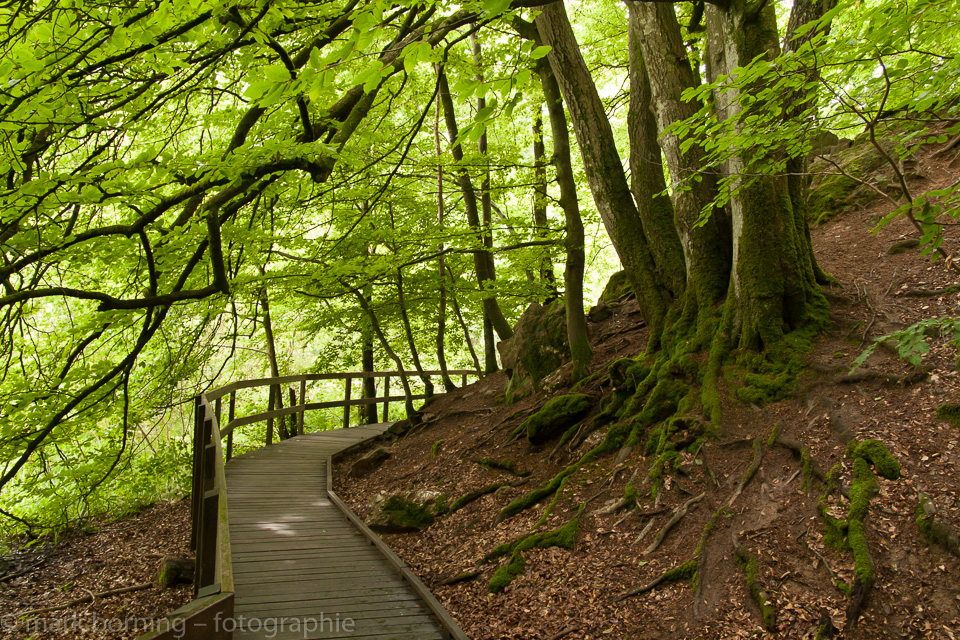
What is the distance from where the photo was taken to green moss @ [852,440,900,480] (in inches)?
142

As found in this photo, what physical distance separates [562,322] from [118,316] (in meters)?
5.98

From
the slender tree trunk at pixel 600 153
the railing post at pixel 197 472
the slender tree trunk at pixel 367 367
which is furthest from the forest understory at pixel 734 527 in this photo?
the slender tree trunk at pixel 367 367

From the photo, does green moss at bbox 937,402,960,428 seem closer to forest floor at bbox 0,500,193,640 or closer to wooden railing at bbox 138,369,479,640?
wooden railing at bbox 138,369,479,640

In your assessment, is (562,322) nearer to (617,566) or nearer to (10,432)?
(617,566)

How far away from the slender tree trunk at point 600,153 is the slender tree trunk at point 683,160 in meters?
0.57

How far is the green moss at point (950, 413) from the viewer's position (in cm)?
371

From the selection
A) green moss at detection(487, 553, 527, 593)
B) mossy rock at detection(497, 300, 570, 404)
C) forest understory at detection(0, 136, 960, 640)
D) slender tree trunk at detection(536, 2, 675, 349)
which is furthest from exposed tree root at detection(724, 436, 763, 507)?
mossy rock at detection(497, 300, 570, 404)

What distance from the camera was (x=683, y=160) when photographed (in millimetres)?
6266

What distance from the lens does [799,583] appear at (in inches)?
132

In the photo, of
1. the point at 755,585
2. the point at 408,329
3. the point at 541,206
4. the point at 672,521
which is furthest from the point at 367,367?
the point at 755,585

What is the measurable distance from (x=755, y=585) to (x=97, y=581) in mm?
6896

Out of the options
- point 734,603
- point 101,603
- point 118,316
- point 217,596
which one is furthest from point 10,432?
point 734,603

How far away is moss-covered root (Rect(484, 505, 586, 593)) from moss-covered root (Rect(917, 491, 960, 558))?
2.39 metres

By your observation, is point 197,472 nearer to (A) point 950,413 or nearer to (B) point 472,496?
(B) point 472,496
